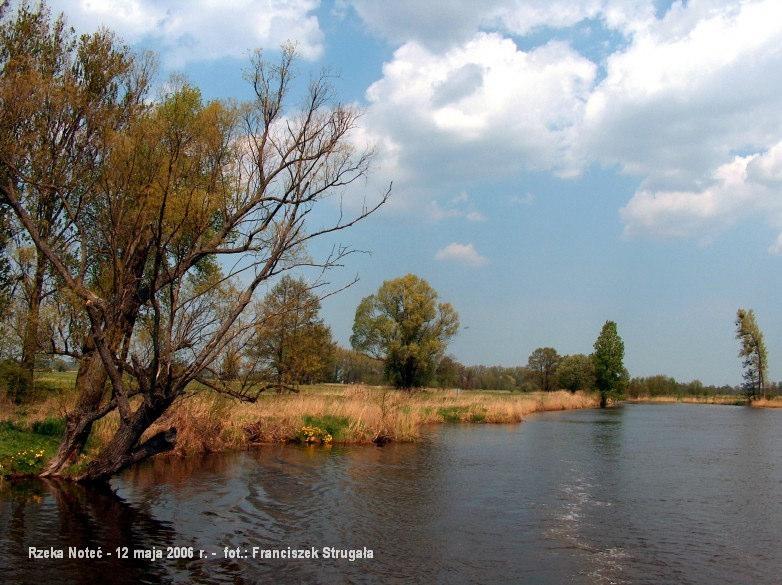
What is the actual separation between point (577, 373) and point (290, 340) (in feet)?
146

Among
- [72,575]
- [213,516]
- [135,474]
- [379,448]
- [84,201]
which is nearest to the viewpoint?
[72,575]

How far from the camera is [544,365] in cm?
8631

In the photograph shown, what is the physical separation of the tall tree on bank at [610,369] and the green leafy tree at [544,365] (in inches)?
729

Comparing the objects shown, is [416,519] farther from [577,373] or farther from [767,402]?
[767,402]

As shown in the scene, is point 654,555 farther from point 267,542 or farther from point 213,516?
point 213,516

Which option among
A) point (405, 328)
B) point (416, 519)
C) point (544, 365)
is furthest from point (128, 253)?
point (544, 365)

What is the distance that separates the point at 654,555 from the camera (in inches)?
390

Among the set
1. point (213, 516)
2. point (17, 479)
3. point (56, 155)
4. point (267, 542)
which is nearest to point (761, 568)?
point (267, 542)

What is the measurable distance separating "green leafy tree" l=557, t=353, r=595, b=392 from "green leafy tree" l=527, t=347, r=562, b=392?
4808 mm

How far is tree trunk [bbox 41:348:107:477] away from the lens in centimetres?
1330

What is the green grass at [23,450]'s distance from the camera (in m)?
13.4

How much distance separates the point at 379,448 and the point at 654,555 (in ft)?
41.5

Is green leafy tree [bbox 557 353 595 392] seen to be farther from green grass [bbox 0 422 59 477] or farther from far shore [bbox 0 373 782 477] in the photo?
green grass [bbox 0 422 59 477]

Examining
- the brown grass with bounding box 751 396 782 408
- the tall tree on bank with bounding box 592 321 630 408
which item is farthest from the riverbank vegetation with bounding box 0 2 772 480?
the brown grass with bounding box 751 396 782 408
